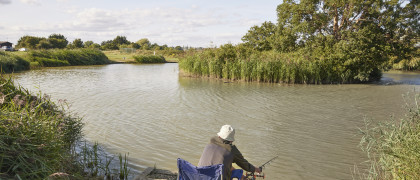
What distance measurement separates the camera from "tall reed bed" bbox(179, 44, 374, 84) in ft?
70.8

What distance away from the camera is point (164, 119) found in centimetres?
1070

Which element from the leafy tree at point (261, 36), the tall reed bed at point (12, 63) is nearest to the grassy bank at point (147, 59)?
the tall reed bed at point (12, 63)

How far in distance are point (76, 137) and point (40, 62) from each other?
110 ft

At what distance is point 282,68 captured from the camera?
21328 millimetres

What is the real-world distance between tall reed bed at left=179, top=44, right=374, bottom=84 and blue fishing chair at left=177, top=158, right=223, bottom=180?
18.5m

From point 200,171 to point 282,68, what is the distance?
18.7 metres

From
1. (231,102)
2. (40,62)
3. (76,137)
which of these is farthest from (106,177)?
(40,62)

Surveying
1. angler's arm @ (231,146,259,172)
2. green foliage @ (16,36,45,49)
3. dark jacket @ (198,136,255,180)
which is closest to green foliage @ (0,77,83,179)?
dark jacket @ (198,136,255,180)

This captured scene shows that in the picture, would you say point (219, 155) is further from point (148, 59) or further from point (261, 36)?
point (148, 59)

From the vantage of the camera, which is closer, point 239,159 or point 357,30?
point 239,159

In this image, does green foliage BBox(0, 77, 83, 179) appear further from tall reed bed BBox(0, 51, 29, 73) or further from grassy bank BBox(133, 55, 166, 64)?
grassy bank BBox(133, 55, 166, 64)

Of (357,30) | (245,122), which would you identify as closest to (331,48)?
(357,30)

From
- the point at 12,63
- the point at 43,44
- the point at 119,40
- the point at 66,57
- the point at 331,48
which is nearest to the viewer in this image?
the point at 331,48

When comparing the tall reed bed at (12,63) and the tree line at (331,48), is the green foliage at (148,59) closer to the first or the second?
the tall reed bed at (12,63)
